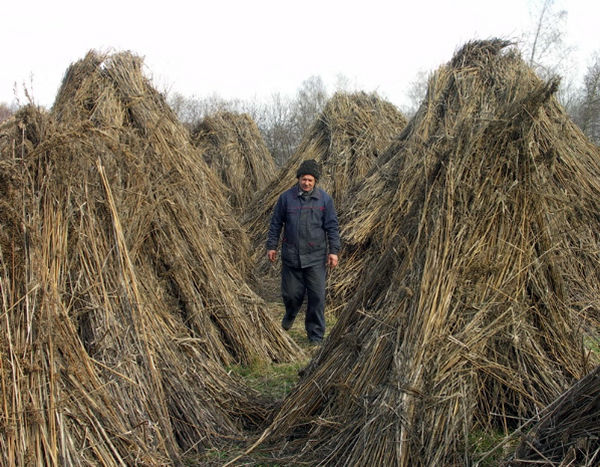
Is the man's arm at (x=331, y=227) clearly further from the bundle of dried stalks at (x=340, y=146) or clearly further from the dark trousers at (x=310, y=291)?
the bundle of dried stalks at (x=340, y=146)

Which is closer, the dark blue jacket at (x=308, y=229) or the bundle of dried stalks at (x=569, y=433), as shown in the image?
the bundle of dried stalks at (x=569, y=433)

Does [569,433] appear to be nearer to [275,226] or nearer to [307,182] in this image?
[307,182]

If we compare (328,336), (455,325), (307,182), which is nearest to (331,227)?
(307,182)

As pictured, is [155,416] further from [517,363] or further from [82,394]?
[517,363]

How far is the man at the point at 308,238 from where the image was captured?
233 inches

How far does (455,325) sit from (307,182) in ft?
9.84

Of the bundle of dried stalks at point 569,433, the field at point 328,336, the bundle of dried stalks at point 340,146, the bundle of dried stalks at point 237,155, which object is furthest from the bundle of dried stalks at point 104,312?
the bundle of dried stalks at point 237,155

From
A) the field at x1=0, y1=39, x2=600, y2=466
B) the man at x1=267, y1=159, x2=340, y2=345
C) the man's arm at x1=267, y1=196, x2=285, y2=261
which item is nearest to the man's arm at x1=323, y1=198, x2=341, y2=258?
the man at x1=267, y1=159, x2=340, y2=345

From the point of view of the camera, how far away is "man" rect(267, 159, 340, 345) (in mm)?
5918

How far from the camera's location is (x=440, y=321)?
3.06 metres

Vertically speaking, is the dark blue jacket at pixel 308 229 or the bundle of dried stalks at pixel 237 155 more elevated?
the bundle of dried stalks at pixel 237 155

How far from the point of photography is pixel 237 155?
15.2 m

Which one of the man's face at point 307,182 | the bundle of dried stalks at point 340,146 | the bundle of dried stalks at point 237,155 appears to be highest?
the bundle of dried stalks at point 237,155

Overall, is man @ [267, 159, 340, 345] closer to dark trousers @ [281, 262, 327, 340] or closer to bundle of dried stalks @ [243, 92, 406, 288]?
dark trousers @ [281, 262, 327, 340]
